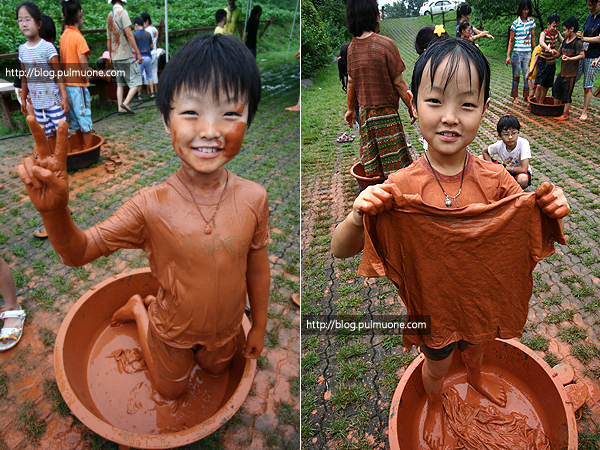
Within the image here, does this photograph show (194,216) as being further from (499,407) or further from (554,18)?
(554,18)

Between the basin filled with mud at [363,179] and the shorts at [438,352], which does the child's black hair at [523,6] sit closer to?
the basin filled with mud at [363,179]

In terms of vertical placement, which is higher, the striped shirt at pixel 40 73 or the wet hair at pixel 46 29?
the wet hair at pixel 46 29

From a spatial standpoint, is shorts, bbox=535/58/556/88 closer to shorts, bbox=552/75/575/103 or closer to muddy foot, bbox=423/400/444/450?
shorts, bbox=552/75/575/103

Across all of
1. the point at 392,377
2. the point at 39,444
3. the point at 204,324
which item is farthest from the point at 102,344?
the point at 392,377

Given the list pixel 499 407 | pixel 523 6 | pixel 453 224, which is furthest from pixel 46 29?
pixel 523 6

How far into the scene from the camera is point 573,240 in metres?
4.20

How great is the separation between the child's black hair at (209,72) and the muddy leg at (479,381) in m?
1.87

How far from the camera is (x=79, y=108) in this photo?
5.78m

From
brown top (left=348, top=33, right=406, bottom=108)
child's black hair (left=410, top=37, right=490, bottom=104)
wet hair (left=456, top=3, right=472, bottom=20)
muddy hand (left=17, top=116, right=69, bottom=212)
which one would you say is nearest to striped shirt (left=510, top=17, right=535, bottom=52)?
wet hair (left=456, top=3, right=472, bottom=20)

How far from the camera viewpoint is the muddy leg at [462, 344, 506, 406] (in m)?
2.32

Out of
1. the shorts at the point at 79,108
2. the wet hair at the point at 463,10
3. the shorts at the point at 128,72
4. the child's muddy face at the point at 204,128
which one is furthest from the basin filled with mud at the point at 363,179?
the shorts at the point at 128,72

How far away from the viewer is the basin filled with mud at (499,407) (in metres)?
2.18

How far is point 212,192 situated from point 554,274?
3467mm

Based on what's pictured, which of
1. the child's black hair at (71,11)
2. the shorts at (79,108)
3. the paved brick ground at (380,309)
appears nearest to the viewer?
the paved brick ground at (380,309)
